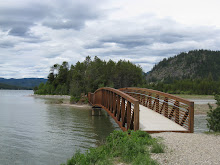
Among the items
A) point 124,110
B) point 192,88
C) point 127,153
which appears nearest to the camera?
point 127,153

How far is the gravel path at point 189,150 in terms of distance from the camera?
6371mm

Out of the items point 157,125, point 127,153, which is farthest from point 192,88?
point 127,153

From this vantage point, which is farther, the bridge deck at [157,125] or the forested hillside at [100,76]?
the forested hillside at [100,76]

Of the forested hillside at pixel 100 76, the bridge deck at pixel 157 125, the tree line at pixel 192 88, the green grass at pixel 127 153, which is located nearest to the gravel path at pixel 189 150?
the green grass at pixel 127 153

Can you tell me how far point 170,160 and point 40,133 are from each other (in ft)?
46.0

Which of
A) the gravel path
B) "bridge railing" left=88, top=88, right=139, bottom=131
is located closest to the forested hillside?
"bridge railing" left=88, top=88, right=139, bottom=131

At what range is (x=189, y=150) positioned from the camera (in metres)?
7.33

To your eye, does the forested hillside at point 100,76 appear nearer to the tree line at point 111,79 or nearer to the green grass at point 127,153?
the tree line at point 111,79

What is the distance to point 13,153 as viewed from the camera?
41.6ft

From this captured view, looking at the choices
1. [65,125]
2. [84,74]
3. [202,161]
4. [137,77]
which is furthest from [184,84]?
[202,161]

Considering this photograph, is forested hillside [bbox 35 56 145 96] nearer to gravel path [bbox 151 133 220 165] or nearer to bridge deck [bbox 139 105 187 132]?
bridge deck [bbox 139 105 187 132]

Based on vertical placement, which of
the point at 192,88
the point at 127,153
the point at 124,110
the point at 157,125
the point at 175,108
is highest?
the point at 192,88

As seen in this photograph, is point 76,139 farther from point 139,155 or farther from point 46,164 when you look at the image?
point 139,155

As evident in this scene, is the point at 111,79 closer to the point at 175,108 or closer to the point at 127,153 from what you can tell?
the point at 175,108
